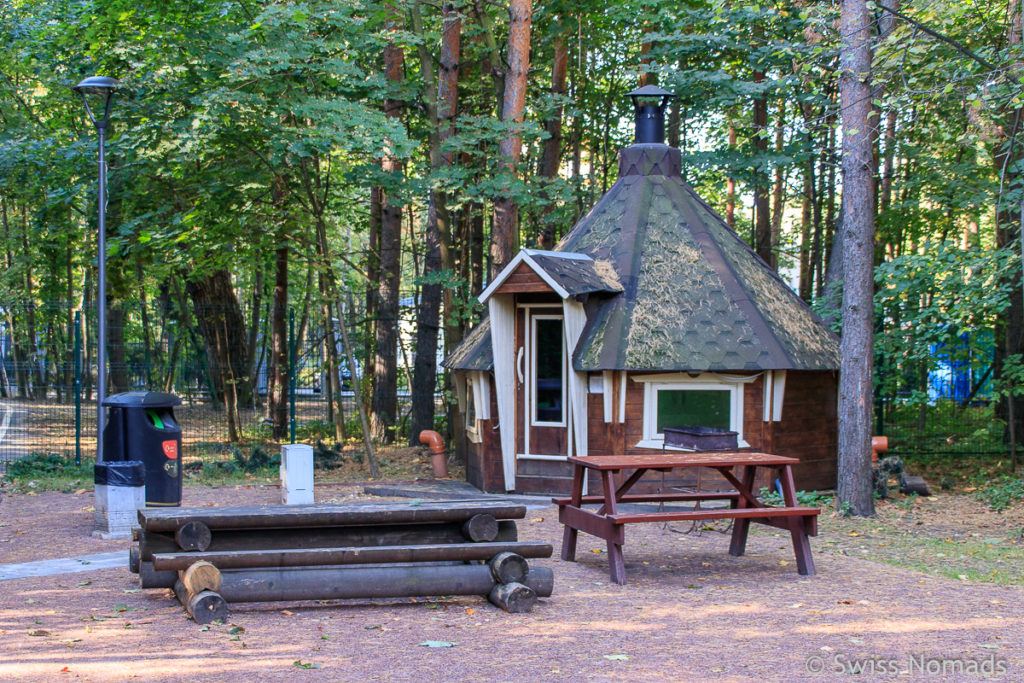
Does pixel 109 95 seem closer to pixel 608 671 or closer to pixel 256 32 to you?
pixel 256 32

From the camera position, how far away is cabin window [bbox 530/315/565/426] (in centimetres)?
1300

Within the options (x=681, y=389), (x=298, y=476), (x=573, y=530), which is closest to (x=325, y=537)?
(x=573, y=530)

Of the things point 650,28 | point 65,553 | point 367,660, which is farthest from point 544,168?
point 367,660

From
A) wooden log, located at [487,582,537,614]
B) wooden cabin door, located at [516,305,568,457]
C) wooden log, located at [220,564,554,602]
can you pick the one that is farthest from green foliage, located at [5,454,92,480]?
wooden log, located at [487,582,537,614]

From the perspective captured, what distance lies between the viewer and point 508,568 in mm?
6730

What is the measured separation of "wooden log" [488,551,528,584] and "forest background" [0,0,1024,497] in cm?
650

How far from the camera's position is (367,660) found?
5.42 meters

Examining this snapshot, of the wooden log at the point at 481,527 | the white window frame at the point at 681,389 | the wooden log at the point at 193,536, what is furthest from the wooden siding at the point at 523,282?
the wooden log at the point at 193,536

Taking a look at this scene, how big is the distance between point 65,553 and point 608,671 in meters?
5.90

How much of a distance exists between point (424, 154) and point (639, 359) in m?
10.3

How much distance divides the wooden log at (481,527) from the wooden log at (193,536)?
6.11ft

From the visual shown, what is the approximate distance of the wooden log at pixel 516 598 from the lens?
21.6 feet

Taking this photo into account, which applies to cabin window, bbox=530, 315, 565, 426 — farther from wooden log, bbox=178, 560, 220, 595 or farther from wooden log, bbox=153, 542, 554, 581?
wooden log, bbox=178, 560, 220, 595

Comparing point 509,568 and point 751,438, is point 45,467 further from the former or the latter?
point 509,568
